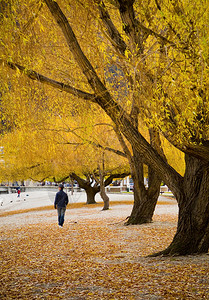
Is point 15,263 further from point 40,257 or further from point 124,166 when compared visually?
point 124,166

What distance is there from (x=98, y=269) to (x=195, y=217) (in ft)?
7.50

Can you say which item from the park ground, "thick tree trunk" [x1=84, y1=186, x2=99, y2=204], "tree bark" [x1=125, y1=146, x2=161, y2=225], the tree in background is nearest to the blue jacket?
the park ground

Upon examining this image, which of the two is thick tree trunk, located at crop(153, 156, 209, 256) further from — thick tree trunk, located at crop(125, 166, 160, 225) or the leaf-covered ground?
thick tree trunk, located at crop(125, 166, 160, 225)

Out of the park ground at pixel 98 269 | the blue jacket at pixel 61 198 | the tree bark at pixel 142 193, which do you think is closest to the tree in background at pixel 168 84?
the park ground at pixel 98 269

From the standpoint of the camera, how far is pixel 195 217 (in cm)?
727

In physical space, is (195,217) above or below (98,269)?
above

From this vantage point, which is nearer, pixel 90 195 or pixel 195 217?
pixel 195 217

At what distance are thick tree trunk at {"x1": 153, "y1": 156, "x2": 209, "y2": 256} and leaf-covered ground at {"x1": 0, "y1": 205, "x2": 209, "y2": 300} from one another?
11.5 inches

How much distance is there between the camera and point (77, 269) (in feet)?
22.6

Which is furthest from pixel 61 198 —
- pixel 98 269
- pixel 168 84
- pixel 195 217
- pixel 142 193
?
pixel 168 84

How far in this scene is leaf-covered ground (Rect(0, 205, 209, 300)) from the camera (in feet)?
16.9

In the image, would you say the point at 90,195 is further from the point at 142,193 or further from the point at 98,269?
the point at 98,269

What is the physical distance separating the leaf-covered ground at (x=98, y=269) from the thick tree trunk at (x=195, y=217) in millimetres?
293

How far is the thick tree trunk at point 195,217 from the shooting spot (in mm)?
7219
